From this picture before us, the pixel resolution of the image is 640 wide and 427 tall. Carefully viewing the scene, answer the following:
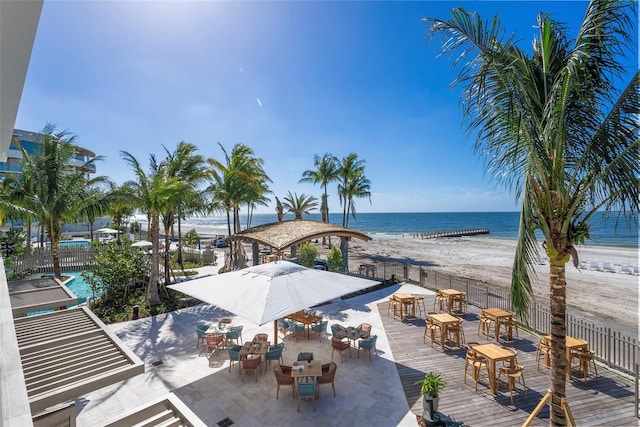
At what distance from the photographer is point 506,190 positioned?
540 cm

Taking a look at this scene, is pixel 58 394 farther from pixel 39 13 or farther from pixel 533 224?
pixel 533 224

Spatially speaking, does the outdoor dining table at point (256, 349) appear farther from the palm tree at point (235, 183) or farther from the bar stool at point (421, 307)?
the palm tree at point (235, 183)

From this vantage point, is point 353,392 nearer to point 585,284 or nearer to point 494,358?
point 494,358

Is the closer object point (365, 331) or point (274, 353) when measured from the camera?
point (274, 353)

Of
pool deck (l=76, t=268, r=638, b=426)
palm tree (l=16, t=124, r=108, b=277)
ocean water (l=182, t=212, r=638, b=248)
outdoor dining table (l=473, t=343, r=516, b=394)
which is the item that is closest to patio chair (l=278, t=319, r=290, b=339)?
pool deck (l=76, t=268, r=638, b=426)

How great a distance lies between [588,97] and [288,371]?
26.9 feet

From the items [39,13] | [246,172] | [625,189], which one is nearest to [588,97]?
[625,189]

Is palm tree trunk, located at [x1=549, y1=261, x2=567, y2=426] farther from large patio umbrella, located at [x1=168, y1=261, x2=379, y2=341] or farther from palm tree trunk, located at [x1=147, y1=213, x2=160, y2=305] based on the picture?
palm tree trunk, located at [x1=147, y1=213, x2=160, y2=305]

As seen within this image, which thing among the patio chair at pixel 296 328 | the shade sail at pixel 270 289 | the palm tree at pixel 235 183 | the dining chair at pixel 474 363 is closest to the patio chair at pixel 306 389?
the shade sail at pixel 270 289

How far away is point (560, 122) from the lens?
4.47 meters

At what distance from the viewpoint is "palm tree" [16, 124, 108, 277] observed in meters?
13.5

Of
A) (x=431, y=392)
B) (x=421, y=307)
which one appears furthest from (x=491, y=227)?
(x=431, y=392)

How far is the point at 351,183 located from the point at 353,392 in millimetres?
27598

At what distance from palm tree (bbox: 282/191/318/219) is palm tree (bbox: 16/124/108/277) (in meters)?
23.2
